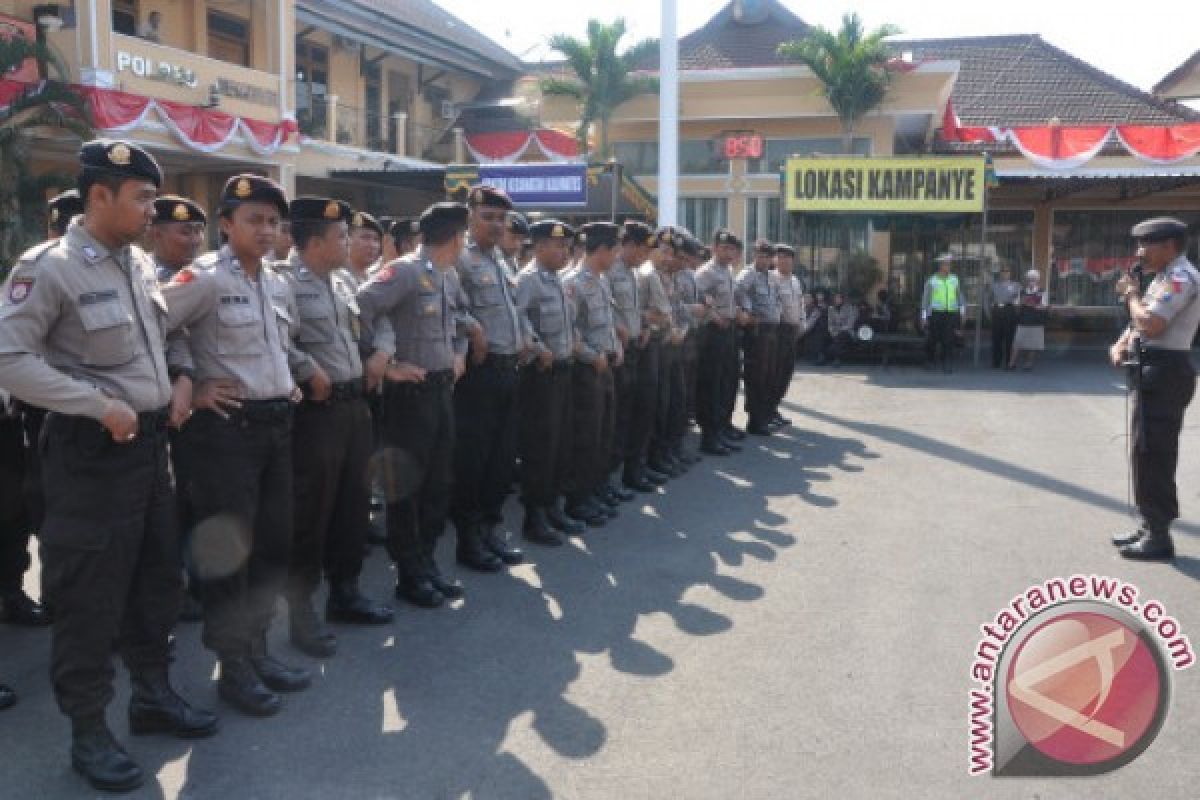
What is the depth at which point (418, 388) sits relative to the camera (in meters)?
4.60

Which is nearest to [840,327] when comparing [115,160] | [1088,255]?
[1088,255]

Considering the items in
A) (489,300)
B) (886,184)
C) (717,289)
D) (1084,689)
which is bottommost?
(1084,689)

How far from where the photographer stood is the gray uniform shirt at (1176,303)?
17.6 ft

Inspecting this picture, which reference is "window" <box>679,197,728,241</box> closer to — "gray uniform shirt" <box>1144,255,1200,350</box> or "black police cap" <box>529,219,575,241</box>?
"black police cap" <box>529,219,575,241</box>

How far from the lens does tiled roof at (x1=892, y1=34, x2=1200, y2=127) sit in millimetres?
23750

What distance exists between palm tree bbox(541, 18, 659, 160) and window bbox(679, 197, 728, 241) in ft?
7.29

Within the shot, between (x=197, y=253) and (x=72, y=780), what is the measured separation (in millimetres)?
2346

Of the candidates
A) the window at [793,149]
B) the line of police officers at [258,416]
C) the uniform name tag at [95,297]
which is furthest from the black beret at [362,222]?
the window at [793,149]

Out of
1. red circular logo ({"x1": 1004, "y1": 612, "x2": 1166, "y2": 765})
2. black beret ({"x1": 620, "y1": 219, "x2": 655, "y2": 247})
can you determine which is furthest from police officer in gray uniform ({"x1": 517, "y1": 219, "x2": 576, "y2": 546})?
red circular logo ({"x1": 1004, "y1": 612, "x2": 1166, "y2": 765})

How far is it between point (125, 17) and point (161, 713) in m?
18.0

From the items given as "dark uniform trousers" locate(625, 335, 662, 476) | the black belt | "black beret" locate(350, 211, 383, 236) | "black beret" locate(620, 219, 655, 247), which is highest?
"black beret" locate(620, 219, 655, 247)

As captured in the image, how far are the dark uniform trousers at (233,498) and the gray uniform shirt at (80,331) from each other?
13.4 inches

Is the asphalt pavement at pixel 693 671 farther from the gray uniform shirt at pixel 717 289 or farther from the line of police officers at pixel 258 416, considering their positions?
the gray uniform shirt at pixel 717 289

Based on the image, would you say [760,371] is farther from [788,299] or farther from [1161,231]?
[1161,231]
